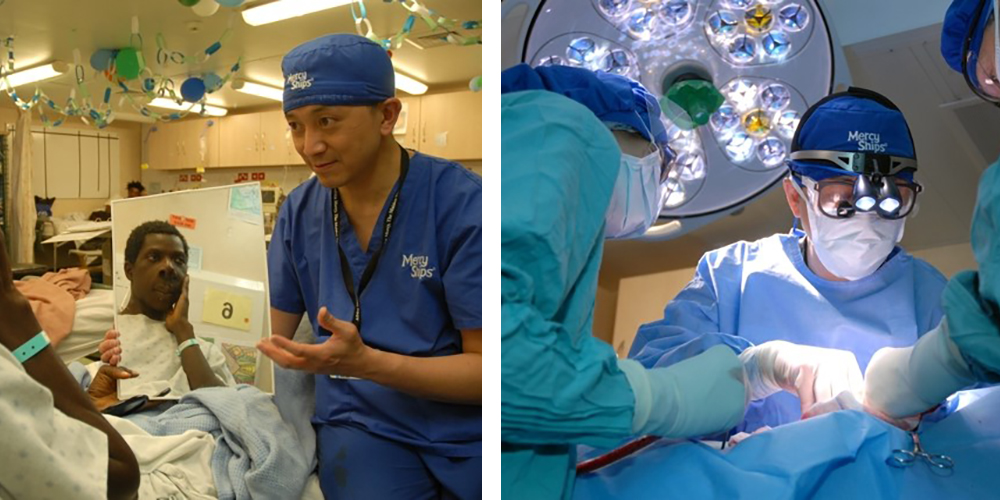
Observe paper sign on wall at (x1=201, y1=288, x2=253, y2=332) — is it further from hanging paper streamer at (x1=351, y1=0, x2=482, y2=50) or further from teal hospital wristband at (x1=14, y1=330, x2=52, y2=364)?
hanging paper streamer at (x1=351, y1=0, x2=482, y2=50)

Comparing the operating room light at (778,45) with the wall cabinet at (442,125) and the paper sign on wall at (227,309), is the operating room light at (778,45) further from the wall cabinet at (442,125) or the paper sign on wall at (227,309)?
the paper sign on wall at (227,309)

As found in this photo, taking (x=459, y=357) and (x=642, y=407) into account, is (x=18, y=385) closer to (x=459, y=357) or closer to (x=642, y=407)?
(x=459, y=357)

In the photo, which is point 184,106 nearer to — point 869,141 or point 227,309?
point 227,309

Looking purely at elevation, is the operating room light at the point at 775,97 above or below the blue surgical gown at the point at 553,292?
above

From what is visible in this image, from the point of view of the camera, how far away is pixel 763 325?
2.67 ft

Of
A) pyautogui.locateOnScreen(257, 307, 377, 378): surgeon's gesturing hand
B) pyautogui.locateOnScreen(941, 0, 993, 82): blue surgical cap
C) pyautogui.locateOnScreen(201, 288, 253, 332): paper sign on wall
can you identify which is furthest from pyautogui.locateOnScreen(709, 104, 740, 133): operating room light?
pyautogui.locateOnScreen(201, 288, 253, 332): paper sign on wall

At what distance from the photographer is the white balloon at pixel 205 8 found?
1.22 m

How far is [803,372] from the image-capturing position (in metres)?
0.76

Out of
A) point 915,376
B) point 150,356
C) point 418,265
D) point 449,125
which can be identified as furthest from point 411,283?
point 915,376

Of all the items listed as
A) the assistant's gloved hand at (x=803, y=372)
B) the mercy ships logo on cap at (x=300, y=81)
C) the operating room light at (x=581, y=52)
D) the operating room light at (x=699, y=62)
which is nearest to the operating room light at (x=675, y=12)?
the operating room light at (x=699, y=62)

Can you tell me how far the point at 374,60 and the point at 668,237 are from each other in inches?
22.0

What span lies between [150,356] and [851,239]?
1.13m

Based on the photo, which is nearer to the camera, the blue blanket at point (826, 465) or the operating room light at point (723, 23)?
the blue blanket at point (826, 465)

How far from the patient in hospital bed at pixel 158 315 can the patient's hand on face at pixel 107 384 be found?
3 centimetres
